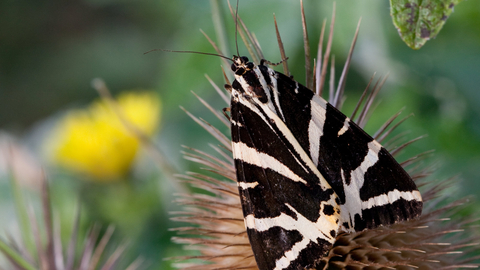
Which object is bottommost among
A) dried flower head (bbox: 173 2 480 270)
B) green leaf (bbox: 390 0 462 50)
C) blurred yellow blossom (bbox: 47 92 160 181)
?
dried flower head (bbox: 173 2 480 270)

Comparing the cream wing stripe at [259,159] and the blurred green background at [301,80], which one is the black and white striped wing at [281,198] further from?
the blurred green background at [301,80]

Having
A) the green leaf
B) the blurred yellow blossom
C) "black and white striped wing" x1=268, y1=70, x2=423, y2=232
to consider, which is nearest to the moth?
"black and white striped wing" x1=268, y1=70, x2=423, y2=232

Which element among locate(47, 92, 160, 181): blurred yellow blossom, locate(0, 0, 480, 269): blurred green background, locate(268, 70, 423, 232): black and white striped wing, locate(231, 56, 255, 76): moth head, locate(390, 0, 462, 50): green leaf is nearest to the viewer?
locate(390, 0, 462, 50): green leaf

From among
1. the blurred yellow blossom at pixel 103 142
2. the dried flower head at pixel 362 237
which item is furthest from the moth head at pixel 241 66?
the blurred yellow blossom at pixel 103 142

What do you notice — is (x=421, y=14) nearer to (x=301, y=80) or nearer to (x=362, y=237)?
(x=362, y=237)

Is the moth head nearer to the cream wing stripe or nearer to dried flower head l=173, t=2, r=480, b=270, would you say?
dried flower head l=173, t=2, r=480, b=270

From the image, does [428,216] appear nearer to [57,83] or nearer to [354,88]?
[354,88]
